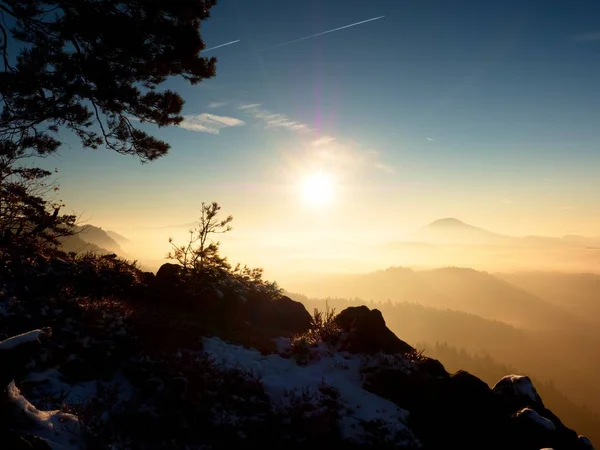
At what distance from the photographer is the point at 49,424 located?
172 inches

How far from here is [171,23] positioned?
33.0 feet

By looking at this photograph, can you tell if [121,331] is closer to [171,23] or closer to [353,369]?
[353,369]

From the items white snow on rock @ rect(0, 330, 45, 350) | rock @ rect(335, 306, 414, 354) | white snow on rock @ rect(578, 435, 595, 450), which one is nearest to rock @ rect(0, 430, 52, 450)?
white snow on rock @ rect(0, 330, 45, 350)

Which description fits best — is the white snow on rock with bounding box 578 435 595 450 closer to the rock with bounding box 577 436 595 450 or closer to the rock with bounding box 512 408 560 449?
the rock with bounding box 577 436 595 450

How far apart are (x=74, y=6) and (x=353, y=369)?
12945 mm

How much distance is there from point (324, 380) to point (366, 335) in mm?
2826

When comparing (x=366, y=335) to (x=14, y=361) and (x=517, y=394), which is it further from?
(x=14, y=361)

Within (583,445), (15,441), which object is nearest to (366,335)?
(583,445)

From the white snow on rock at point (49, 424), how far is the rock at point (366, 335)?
764 centimetres

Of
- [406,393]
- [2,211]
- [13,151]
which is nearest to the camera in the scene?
[406,393]

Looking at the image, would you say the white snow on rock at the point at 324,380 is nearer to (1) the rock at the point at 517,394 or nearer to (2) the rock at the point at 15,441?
(1) the rock at the point at 517,394

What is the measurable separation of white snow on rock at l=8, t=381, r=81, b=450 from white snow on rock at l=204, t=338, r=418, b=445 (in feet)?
13.1

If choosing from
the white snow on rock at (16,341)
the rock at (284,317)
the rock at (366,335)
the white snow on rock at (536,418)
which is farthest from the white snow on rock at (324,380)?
the white snow on rock at (16,341)

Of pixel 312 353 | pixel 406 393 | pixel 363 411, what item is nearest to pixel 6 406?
pixel 363 411
